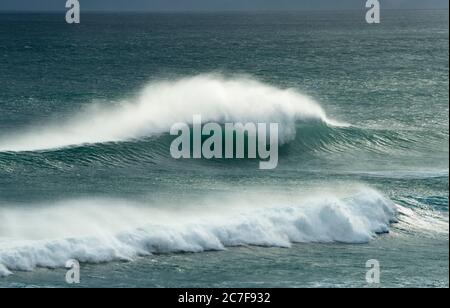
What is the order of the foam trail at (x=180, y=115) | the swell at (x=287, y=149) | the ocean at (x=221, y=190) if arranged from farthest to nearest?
the foam trail at (x=180, y=115)
the swell at (x=287, y=149)
the ocean at (x=221, y=190)

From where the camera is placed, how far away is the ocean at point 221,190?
16.9 m

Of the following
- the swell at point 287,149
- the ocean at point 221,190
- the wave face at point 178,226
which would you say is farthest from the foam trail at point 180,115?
the wave face at point 178,226

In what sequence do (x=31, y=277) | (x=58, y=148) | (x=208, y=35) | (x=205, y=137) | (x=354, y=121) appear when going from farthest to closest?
1. (x=208, y=35)
2. (x=354, y=121)
3. (x=205, y=137)
4. (x=58, y=148)
5. (x=31, y=277)

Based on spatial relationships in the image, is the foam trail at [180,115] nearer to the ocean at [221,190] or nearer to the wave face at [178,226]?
the ocean at [221,190]

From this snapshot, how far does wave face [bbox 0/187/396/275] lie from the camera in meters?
17.2

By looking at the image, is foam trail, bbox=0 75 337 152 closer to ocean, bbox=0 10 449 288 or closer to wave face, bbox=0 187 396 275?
ocean, bbox=0 10 449 288

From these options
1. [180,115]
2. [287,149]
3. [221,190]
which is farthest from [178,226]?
[180,115]

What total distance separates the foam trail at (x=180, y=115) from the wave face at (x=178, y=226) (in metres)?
8.79

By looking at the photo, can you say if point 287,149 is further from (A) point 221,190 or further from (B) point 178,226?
(B) point 178,226

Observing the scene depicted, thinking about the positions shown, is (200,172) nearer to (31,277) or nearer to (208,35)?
(31,277)

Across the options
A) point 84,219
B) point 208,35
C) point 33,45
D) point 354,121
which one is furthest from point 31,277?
point 208,35

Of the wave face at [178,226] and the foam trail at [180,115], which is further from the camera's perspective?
the foam trail at [180,115]

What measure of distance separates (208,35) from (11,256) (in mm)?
85659
